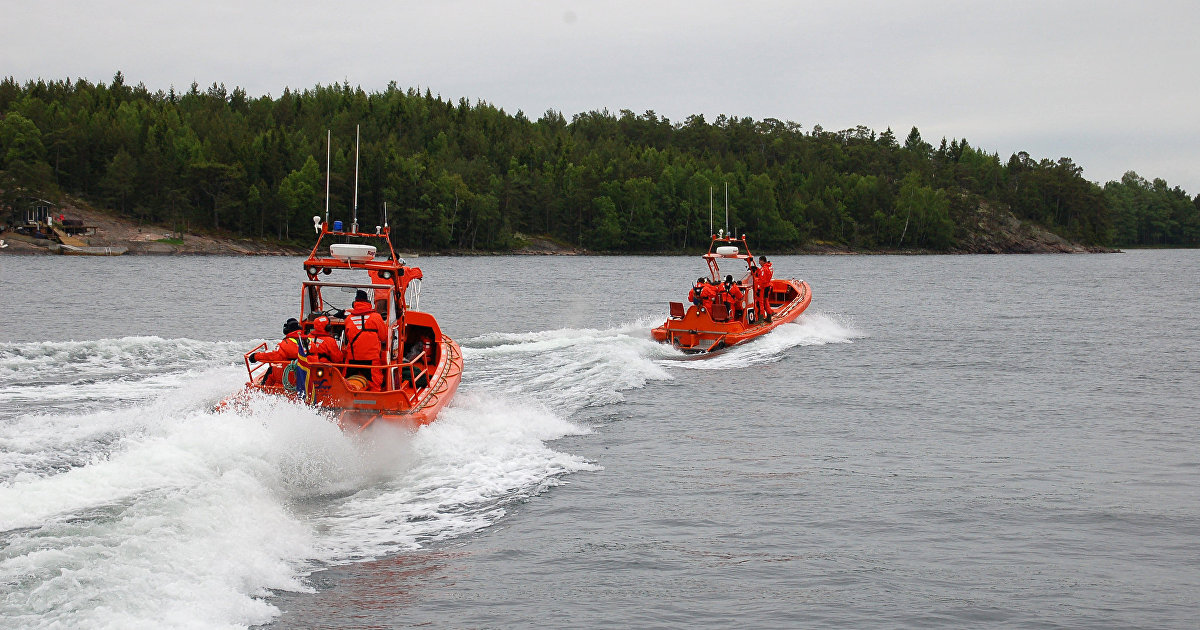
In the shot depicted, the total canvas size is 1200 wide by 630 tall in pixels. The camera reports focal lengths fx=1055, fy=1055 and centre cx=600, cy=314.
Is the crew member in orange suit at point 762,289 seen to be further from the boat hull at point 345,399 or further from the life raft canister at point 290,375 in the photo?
the life raft canister at point 290,375

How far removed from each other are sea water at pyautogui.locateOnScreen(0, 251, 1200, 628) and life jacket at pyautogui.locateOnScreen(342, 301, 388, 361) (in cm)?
117

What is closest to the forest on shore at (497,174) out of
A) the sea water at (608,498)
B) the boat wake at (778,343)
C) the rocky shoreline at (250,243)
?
the rocky shoreline at (250,243)

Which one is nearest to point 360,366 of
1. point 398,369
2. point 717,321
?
point 398,369

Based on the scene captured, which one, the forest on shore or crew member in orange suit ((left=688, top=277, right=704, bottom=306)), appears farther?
the forest on shore

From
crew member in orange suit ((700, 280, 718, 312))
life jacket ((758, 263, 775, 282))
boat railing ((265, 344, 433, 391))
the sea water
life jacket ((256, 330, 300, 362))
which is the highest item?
life jacket ((758, 263, 775, 282))

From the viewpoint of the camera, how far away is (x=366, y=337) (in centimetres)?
1293

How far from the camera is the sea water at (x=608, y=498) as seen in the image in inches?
317

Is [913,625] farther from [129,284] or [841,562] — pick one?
[129,284]

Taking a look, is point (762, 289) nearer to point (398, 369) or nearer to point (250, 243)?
point (398, 369)

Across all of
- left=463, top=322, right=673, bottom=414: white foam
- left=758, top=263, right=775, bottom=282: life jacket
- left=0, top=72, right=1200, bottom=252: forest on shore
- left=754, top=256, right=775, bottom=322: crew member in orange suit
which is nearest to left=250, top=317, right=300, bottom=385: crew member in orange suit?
left=463, top=322, right=673, bottom=414: white foam

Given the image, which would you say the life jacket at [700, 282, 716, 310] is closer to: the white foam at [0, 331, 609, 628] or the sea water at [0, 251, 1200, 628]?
the sea water at [0, 251, 1200, 628]

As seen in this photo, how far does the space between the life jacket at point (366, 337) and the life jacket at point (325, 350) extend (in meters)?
0.16

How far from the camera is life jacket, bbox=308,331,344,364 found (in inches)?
500

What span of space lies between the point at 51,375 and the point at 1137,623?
1629cm
